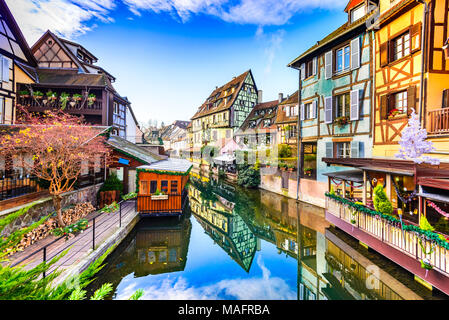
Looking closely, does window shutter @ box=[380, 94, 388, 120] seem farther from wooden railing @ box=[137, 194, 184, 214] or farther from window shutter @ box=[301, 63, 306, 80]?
wooden railing @ box=[137, 194, 184, 214]

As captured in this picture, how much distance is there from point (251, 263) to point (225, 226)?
3.87 meters

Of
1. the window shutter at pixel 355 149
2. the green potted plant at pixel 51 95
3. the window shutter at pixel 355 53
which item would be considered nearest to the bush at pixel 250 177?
the window shutter at pixel 355 149

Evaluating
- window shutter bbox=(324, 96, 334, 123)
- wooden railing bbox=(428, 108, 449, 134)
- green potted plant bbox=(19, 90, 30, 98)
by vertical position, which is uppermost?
green potted plant bbox=(19, 90, 30, 98)

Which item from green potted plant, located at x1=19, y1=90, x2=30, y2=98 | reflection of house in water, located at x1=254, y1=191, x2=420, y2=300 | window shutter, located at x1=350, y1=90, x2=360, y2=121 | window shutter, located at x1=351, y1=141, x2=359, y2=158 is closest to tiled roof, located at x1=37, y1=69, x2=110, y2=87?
green potted plant, located at x1=19, y1=90, x2=30, y2=98

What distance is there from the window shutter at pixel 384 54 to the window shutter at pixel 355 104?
157 cm

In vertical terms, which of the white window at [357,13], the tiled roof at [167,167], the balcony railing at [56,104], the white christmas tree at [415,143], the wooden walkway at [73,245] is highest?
the white window at [357,13]

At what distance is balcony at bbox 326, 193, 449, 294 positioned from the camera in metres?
4.32

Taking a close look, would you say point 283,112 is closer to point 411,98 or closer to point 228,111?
point 228,111

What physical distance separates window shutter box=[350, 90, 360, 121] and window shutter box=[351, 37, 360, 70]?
1452 millimetres

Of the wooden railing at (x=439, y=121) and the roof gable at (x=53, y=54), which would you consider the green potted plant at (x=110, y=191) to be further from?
the wooden railing at (x=439, y=121)

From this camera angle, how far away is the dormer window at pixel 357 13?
11.5m

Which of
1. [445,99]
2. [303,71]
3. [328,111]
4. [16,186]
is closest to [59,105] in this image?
[16,186]

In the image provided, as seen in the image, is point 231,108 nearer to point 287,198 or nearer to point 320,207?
point 287,198
